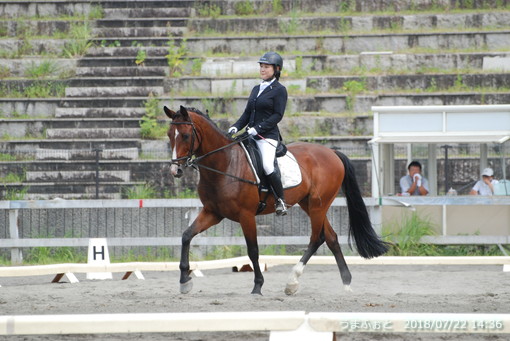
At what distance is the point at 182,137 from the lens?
11188 mm

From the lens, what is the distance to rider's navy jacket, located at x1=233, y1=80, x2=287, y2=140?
39.6 feet

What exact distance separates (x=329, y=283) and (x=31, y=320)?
772 centimetres

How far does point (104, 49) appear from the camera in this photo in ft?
81.4

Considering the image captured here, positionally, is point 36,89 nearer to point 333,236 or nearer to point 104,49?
point 104,49

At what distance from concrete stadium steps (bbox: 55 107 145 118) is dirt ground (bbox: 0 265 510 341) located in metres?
6.45

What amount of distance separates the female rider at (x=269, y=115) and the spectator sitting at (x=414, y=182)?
21.5 feet

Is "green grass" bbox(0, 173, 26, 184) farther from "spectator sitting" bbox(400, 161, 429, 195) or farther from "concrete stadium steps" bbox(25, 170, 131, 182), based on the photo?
"spectator sitting" bbox(400, 161, 429, 195)

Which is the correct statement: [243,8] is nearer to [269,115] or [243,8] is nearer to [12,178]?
Answer: [12,178]

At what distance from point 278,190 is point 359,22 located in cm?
1402

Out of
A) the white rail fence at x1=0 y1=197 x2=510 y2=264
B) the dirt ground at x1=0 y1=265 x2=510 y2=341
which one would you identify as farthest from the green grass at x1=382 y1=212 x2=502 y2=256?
the dirt ground at x1=0 y1=265 x2=510 y2=341

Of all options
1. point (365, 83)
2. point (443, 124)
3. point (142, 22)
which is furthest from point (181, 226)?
point (142, 22)

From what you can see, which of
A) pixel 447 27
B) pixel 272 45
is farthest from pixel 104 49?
pixel 447 27

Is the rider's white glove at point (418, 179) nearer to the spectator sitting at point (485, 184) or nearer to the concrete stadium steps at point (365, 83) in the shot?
the spectator sitting at point (485, 184)

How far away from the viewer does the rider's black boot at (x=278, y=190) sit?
11992mm
